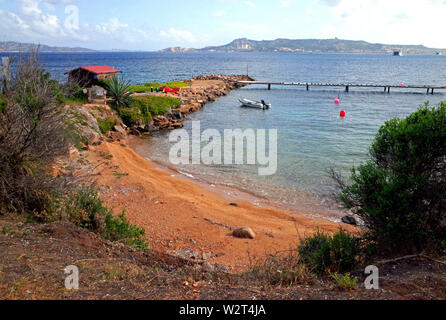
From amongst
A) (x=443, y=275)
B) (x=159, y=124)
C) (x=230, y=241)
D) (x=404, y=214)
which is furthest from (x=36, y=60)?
(x=159, y=124)

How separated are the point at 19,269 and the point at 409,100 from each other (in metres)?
51.1

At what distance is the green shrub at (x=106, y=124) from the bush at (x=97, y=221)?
14805 millimetres

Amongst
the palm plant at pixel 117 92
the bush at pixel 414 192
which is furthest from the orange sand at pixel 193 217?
the palm plant at pixel 117 92

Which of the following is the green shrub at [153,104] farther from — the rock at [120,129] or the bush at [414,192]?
the bush at [414,192]

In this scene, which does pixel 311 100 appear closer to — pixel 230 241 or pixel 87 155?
pixel 87 155

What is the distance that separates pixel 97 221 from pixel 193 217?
4.12 metres

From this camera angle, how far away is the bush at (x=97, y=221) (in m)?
7.54

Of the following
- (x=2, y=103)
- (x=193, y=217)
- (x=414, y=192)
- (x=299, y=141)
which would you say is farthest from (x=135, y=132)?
(x=414, y=192)

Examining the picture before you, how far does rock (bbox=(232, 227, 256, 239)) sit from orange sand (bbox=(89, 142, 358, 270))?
17cm

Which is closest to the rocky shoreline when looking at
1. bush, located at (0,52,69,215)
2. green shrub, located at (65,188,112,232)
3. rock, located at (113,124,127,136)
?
rock, located at (113,124,127,136)

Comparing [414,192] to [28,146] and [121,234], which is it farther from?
[28,146]

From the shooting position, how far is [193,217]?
11227 mm

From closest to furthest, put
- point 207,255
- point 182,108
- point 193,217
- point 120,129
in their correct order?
point 207,255
point 193,217
point 120,129
point 182,108

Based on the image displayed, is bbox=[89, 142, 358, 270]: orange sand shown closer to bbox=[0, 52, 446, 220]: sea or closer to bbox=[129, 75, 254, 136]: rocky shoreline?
bbox=[0, 52, 446, 220]: sea
